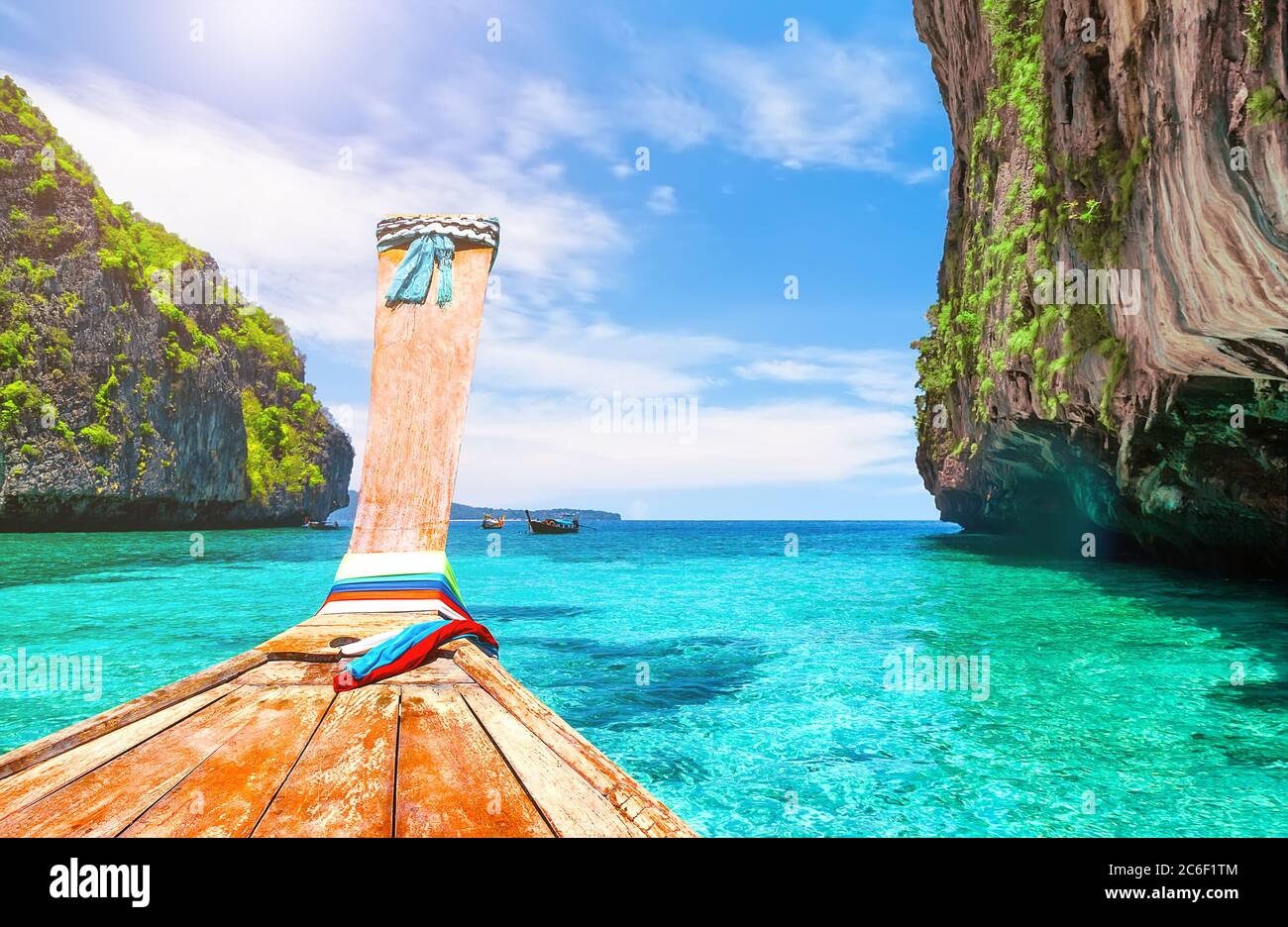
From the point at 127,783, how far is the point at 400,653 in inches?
48.6

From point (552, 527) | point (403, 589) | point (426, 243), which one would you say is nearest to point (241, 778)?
point (403, 589)

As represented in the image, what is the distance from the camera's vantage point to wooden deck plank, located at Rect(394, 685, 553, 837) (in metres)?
1.74

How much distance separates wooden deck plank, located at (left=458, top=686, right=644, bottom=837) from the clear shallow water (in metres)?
3.22

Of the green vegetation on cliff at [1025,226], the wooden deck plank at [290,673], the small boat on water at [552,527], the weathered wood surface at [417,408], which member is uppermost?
the green vegetation on cliff at [1025,226]

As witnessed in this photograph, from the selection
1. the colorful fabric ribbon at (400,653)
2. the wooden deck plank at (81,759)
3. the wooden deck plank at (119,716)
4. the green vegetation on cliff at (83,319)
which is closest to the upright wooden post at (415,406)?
the colorful fabric ribbon at (400,653)

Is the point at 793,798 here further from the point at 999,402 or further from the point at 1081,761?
the point at 999,402

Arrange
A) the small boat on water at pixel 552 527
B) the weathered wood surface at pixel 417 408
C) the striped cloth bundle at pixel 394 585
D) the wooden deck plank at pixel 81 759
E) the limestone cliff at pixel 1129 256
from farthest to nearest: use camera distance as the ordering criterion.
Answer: the small boat on water at pixel 552 527, the limestone cliff at pixel 1129 256, the weathered wood surface at pixel 417 408, the striped cloth bundle at pixel 394 585, the wooden deck plank at pixel 81 759

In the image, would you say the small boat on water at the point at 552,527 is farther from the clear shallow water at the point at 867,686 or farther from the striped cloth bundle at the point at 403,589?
the striped cloth bundle at the point at 403,589

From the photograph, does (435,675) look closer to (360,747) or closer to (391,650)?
(391,650)

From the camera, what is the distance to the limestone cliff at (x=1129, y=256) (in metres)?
6.48

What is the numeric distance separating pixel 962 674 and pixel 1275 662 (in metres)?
4.31

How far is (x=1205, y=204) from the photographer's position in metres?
7.05

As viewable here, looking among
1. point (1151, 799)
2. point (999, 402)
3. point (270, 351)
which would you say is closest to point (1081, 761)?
point (1151, 799)

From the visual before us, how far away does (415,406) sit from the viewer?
4.95m
